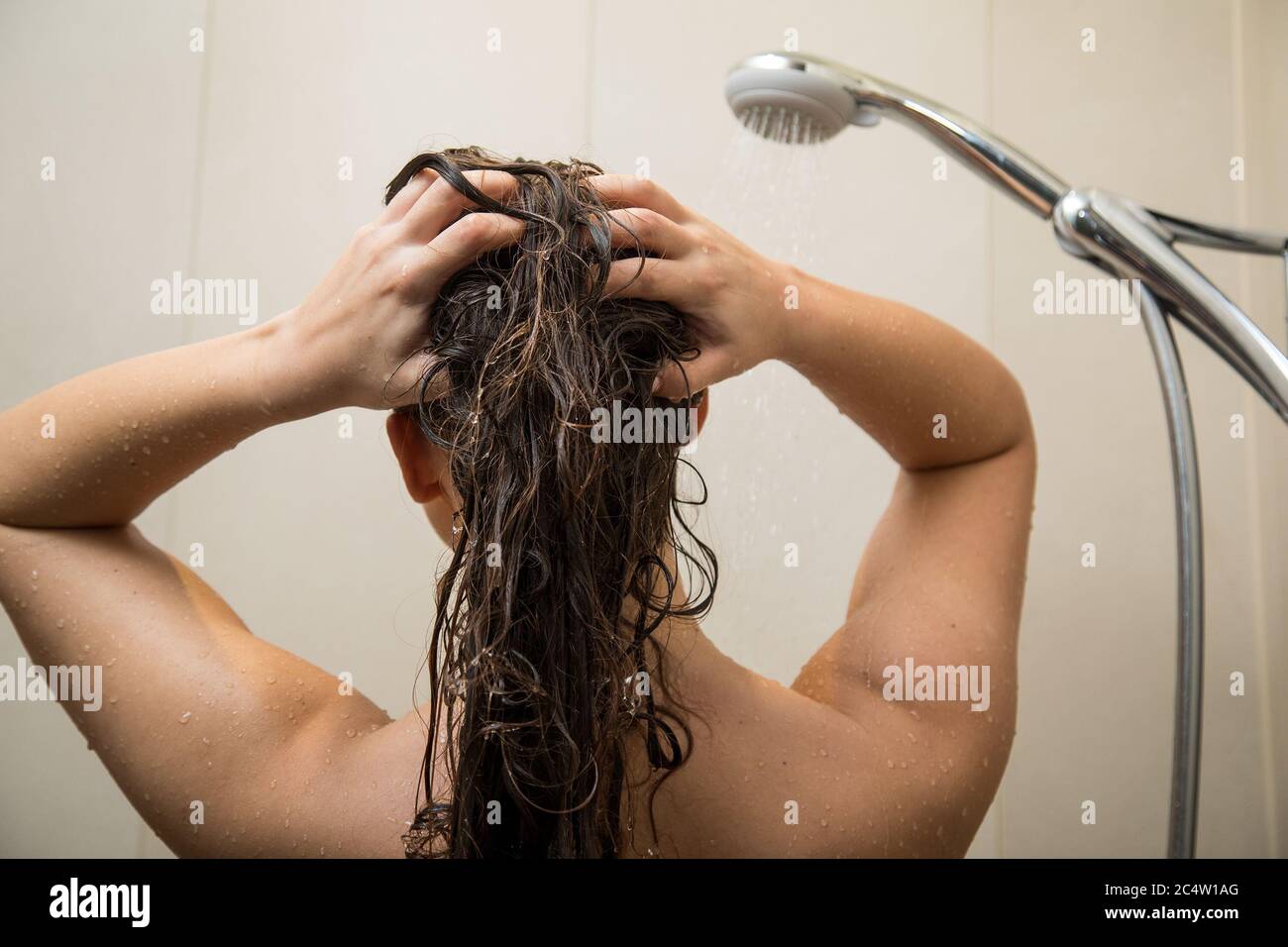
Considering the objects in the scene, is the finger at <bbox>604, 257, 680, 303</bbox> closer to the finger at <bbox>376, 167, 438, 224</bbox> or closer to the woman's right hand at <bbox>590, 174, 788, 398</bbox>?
the woman's right hand at <bbox>590, 174, 788, 398</bbox>

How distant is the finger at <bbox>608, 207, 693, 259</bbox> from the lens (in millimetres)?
571

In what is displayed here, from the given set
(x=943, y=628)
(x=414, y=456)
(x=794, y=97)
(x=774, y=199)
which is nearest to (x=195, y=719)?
(x=414, y=456)

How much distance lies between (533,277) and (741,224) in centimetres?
83

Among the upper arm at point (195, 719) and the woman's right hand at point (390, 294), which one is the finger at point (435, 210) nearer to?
the woman's right hand at point (390, 294)

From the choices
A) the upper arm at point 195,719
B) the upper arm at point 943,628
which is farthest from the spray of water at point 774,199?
the upper arm at point 195,719

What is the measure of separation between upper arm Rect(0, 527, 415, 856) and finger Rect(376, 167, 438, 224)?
0.99 feet

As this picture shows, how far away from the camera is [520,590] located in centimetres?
55

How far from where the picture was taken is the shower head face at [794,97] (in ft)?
2.76

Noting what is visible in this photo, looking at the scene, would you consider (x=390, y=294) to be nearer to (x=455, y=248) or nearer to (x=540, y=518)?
Result: (x=455, y=248)

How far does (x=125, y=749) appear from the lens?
2.02 feet

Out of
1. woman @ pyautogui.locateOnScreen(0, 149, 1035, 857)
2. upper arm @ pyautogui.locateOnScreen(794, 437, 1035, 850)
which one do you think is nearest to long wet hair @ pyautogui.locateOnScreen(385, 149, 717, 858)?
woman @ pyautogui.locateOnScreen(0, 149, 1035, 857)

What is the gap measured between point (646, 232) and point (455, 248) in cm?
12
